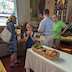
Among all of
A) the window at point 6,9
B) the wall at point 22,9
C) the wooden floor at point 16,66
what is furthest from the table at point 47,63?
the window at point 6,9

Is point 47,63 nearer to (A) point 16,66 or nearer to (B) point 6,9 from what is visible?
(A) point 16,66

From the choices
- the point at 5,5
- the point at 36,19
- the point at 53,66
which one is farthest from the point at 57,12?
the point at 53,66

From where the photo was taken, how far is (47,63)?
1.83 meters

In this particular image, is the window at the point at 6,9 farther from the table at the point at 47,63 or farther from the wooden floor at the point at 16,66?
the table at the point at 47,63

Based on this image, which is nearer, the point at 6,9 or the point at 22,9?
the point at 22,9

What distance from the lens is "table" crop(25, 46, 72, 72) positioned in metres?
1.66

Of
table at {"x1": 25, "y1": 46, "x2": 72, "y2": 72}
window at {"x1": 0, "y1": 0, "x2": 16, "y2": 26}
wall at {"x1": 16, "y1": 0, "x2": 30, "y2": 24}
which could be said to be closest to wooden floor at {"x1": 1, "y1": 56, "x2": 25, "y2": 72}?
table at {"x1": 25, "y1": 46, "x2": 72, "y2": 72}

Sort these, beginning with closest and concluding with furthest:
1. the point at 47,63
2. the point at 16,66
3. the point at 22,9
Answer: the point at 47,63
the point at 16,66
the point at 22,9

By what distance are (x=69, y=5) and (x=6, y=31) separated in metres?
1.96

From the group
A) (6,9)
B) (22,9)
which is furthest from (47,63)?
(6,9)

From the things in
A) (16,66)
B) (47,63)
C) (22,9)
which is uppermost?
(22,9)

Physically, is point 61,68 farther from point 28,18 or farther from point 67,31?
point 28,18

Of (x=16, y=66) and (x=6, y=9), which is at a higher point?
(x=6, y=9)

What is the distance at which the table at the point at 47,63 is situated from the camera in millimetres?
1662
